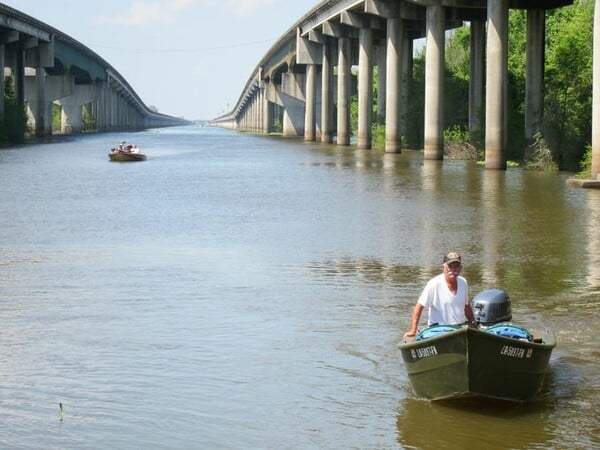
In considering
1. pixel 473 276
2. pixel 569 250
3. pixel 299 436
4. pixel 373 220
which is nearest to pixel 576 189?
pixel 373 220

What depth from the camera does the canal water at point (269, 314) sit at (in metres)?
13.4

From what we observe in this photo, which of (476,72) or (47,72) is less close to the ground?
(47,72)

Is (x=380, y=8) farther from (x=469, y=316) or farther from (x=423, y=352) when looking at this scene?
(x=423, y=352)

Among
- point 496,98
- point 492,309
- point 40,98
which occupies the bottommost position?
point 492,309

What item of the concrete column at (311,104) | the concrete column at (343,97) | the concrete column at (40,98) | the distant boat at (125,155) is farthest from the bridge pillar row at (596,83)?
the concrete column at (40,98)

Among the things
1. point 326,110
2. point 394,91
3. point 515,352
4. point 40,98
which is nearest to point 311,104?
point 326,110

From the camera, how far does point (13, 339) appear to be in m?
17.8

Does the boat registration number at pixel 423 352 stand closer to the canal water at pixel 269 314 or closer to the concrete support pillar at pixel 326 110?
the canal water at pixel 269 314

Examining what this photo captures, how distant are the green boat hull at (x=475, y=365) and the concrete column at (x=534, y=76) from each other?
1931 inches

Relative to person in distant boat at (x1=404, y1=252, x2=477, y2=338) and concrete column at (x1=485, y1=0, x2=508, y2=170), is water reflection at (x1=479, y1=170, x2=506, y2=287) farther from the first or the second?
person in distant boat at (x1=404, y1=252, x2=477, y2=338)

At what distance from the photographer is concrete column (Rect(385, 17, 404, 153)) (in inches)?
3273

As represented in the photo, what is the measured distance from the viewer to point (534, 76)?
6569cm

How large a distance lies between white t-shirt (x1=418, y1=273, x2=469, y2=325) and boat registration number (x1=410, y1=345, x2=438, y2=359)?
2.88 feet

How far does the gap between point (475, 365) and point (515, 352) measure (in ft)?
1.57
